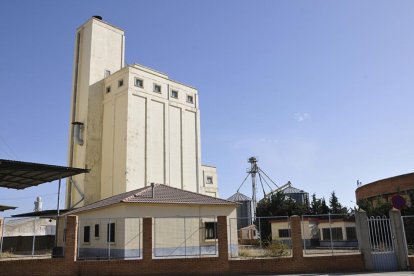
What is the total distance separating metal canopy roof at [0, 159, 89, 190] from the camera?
77.4ft

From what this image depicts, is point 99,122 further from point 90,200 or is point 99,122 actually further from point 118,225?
point 118,225

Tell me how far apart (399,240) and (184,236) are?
11.2 m

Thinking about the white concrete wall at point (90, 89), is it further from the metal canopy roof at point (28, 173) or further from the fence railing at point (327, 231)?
the fence railing at point (327, 231)

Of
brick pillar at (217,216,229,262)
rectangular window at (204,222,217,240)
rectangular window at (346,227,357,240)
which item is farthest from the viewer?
rectangular window at (346,227,357,240)

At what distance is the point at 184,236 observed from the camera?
77.7 ft

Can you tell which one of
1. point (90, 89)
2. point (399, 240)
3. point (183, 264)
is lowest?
point (183, 264)

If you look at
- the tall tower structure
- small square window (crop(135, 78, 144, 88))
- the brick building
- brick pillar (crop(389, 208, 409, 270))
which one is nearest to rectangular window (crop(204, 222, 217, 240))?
brick pillar (crop(389, 208, 409, 270))

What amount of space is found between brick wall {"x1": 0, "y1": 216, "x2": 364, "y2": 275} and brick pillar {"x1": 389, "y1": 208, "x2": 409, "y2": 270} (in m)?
1.84

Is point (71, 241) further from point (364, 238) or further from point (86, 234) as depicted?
point (364, 238)

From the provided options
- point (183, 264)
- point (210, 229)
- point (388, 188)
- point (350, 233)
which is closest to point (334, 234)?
point (350, 233)

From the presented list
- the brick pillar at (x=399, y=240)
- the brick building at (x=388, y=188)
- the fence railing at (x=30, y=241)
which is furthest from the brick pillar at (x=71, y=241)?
the brick building at (x=388, y=188)

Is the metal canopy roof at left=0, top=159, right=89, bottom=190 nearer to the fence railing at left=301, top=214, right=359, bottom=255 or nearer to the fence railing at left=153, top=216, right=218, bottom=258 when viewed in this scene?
the fence railing at left=153, top=216, right=218, bottom=258

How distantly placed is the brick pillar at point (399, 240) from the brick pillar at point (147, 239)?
11.7m

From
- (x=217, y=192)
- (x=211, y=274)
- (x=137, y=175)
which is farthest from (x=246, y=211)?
(x=211, y=274)
